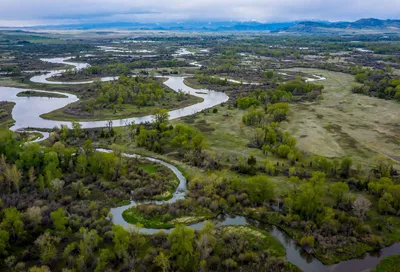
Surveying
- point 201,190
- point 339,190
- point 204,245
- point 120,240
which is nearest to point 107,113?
point 201,190

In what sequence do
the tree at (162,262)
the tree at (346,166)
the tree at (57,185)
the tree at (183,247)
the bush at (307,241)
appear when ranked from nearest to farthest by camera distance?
the tree at (162,262), the tree at (183,247), the bush at (307,241), the tree at (57,185), the tree at (346,166)

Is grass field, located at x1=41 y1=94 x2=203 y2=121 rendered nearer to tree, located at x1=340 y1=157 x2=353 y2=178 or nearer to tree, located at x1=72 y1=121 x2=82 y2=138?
tree, located at x1=72 y1=121 x2=82 y2=138

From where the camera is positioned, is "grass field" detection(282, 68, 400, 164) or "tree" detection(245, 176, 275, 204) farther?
"grass field" detection(282, 68, 400, 164)

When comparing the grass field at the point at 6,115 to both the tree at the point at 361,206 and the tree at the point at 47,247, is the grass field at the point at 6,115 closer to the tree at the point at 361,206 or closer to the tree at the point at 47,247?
the tree at the point at 47,247

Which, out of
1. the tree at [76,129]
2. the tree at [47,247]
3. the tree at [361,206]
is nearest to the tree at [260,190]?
the tree at [361,206]

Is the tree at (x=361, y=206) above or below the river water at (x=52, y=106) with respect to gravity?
above

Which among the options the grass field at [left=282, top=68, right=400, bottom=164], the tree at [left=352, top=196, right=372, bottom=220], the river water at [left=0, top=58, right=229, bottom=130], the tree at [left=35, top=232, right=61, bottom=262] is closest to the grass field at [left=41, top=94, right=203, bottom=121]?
the river water at [left=0, top=58, right=229, bottom=130]

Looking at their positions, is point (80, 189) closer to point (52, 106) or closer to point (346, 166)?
point (346, 166)
